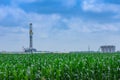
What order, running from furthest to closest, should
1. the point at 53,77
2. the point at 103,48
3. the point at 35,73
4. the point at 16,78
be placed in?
the point at 103,48, the point at 53,77, the point at 35,73, the point at 16,78

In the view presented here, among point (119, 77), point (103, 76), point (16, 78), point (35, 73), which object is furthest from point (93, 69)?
point (16, 78)

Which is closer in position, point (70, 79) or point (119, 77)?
point (70, 79)

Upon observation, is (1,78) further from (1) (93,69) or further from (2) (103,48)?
(2) (103,48)

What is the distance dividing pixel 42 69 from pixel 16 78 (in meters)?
2.29

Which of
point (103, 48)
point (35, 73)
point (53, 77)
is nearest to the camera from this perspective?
point (35, 73)

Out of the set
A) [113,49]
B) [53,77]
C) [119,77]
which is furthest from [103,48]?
[53,77]

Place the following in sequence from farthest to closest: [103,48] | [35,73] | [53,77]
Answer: [103,48] < [53,77] < [35,73]

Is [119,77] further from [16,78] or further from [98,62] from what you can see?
[16,78]

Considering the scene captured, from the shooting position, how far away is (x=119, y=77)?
20.3 m

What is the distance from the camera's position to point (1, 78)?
45.3 feet

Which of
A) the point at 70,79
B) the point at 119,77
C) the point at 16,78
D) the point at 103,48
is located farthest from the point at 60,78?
the point at 103,48

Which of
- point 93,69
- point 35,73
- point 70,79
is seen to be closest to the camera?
point 35,73

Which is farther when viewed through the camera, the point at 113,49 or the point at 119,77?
the point at 113,49

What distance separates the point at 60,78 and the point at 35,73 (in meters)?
2.22
